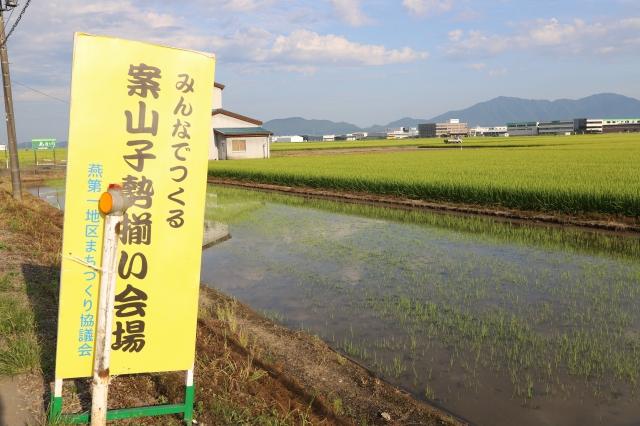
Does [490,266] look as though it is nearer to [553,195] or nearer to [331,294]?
[331,294]

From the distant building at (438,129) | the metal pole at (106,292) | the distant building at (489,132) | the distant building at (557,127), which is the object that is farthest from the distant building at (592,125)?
the metal pole at (106,292)

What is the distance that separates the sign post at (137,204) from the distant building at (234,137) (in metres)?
34.5

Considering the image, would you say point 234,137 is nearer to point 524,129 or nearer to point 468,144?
point 468,144

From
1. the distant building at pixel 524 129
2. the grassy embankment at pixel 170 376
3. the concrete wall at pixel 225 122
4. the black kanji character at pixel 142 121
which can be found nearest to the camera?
the black kanji character at pixel 142 121

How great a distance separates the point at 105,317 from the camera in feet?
8.70

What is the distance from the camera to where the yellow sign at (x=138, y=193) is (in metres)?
2.98

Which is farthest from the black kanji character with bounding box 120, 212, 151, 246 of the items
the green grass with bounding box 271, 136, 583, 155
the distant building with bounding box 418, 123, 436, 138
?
the distant building with bounding box 418, 123, 436, 138

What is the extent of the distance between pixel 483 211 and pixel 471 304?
7.95 m

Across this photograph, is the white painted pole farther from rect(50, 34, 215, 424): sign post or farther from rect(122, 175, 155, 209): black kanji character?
rect(122, 175, 155, 209): black kanji character

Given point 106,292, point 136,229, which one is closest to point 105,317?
point 106,292

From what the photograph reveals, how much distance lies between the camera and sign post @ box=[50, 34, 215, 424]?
9.77ft

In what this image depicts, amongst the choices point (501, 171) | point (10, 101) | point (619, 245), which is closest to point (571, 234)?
point (619, 245)

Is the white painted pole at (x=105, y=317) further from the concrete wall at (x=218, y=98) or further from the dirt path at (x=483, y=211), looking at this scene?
the concrete wall at (x=218, y=98)

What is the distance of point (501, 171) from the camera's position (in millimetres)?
19078
